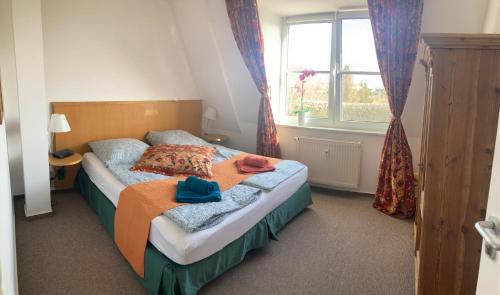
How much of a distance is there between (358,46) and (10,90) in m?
3.63

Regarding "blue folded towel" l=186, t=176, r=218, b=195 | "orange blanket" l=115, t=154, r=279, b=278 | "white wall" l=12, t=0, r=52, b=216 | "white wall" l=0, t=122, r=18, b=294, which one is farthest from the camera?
"white wall" l=12, t=0, r=52, b=216

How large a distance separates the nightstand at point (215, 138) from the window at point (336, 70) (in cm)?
102

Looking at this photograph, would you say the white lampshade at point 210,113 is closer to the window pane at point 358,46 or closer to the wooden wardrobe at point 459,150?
the window pane at point 358,46

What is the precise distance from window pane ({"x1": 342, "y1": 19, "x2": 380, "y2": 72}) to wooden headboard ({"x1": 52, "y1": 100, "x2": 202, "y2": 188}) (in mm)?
2088

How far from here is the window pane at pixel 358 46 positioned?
3748 mm

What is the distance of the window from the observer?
380 cm

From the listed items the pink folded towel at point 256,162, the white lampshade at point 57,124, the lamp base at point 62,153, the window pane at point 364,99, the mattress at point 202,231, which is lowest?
the mattress at point 202,231

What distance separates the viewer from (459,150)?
157 cm

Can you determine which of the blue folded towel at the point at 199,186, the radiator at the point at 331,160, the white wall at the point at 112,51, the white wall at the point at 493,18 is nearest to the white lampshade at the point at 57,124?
the white wall at the point at 112,51

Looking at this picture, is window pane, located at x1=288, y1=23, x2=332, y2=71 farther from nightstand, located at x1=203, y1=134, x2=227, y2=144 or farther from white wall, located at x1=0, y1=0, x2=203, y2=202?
white wall, located at x1=0, y1=0, x2=203, y2=202

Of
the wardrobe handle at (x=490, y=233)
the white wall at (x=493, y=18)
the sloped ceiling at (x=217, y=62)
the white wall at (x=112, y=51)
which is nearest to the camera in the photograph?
the wardrobe handle at (x=490, y=233)

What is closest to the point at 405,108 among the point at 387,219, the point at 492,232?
the point at 387,219

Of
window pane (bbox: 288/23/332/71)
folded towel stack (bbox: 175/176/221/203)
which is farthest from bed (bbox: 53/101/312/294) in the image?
window pane (bbox: 288/23/332/71)

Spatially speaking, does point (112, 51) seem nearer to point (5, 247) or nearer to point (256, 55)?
point (256, 55)
